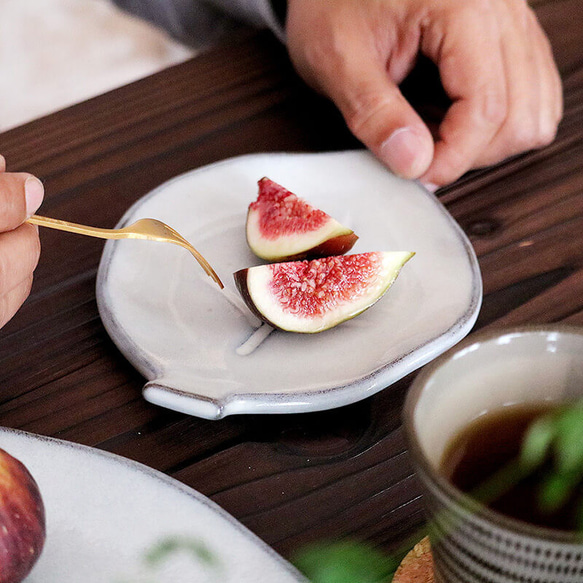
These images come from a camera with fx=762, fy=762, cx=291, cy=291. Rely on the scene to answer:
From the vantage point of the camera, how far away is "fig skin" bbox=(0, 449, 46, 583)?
548 mm

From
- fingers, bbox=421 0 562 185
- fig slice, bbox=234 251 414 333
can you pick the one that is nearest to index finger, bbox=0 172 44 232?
fig slice, bbox=234 251 414 333

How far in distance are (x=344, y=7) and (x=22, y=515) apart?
1.03 meters

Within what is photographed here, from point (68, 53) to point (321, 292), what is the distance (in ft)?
6.04

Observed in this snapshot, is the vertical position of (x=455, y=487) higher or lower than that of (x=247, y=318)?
higher

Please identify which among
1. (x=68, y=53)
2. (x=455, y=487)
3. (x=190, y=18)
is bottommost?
(x=68, y=53)

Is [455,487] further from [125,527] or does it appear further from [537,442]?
[125,527]

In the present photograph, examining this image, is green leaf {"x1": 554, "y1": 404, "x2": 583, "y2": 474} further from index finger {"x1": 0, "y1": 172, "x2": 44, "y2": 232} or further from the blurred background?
the blurred background

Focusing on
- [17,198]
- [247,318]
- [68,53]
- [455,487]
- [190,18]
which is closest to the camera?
[455,487]

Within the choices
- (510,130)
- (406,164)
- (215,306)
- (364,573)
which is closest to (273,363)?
(215,306)

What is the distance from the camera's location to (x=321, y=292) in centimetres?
92

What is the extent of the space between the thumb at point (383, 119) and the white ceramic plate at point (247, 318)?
1.1 inches

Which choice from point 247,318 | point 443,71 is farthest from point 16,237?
point 443,71

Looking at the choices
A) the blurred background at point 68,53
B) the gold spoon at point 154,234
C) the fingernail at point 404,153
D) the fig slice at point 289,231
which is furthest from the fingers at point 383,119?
the blurred background at point 68,53

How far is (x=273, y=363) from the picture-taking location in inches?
32.8
